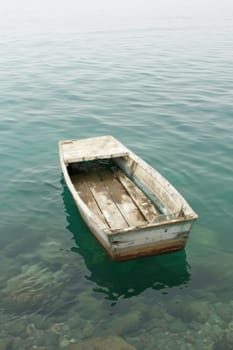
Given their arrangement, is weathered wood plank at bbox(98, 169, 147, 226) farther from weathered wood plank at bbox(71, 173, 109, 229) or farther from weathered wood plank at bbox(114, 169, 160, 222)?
weathered wood plank at bbox(71, 173, 109, 229)

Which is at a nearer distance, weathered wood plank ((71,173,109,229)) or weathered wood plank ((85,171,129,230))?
weathered wood plank ((85,171,129,230))

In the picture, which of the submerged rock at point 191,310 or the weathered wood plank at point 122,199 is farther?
the weathered wood plank at point 122,199

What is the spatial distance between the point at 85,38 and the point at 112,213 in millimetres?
43321

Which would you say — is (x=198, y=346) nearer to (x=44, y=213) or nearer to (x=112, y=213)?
(x=112, y=213)

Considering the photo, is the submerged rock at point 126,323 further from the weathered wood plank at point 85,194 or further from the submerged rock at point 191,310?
the weathered wood plank at point 85,194

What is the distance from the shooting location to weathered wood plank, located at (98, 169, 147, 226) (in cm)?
1164

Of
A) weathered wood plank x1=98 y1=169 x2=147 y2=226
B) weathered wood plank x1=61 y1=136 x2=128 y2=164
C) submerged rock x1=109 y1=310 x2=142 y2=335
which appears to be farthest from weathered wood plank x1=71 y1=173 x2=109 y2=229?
submerged rock x1=109 y1=310 x2=142 y2=335

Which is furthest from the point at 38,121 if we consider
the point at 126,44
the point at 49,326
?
the point at 126,44

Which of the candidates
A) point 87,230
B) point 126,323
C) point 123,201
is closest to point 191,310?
point 126,323

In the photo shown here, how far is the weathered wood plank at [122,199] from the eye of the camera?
11.6 metres

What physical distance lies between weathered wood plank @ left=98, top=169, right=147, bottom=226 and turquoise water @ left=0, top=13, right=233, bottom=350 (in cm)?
131

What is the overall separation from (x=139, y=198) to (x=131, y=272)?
9.81 feet

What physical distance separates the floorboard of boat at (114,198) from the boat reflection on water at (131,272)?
107cm

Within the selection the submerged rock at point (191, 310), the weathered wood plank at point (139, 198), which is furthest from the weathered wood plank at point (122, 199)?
the submerged rock at point (191, 310)
